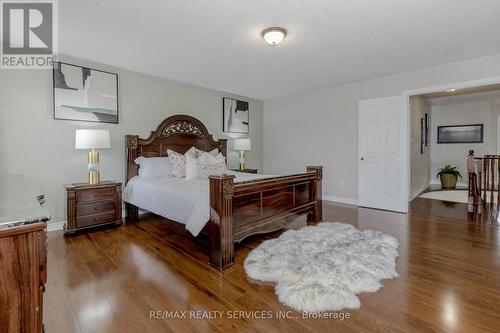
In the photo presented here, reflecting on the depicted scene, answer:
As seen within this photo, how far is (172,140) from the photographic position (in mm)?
4508

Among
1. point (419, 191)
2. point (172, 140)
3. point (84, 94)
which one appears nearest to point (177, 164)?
point (172, 140)

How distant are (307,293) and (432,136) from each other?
8.07m

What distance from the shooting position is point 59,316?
1.67 meters

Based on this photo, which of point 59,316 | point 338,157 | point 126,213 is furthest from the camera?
point 338,157

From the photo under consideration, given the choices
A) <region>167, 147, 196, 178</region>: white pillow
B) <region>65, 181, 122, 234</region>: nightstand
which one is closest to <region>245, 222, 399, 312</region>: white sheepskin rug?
<region>167, 147, 196, 178</region>: white pillow

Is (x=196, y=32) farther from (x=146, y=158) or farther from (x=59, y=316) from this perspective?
(x=59, y=316)

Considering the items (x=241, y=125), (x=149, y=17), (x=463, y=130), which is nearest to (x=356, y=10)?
(x=149, y=17)

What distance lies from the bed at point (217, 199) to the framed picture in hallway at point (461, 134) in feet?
20.2

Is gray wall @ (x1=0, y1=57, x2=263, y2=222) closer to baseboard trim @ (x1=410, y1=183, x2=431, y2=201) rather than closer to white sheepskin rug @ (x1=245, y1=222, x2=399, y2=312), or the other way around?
white sheepskin rug @ (x1=245, y1=222, x2=399, y2=312)

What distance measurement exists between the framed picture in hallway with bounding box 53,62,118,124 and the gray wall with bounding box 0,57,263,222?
8cm

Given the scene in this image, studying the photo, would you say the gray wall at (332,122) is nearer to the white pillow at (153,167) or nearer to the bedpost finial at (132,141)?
the white pillow at (153,167)

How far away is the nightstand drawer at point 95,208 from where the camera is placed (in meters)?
3.27

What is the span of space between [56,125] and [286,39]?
327 centimetres
